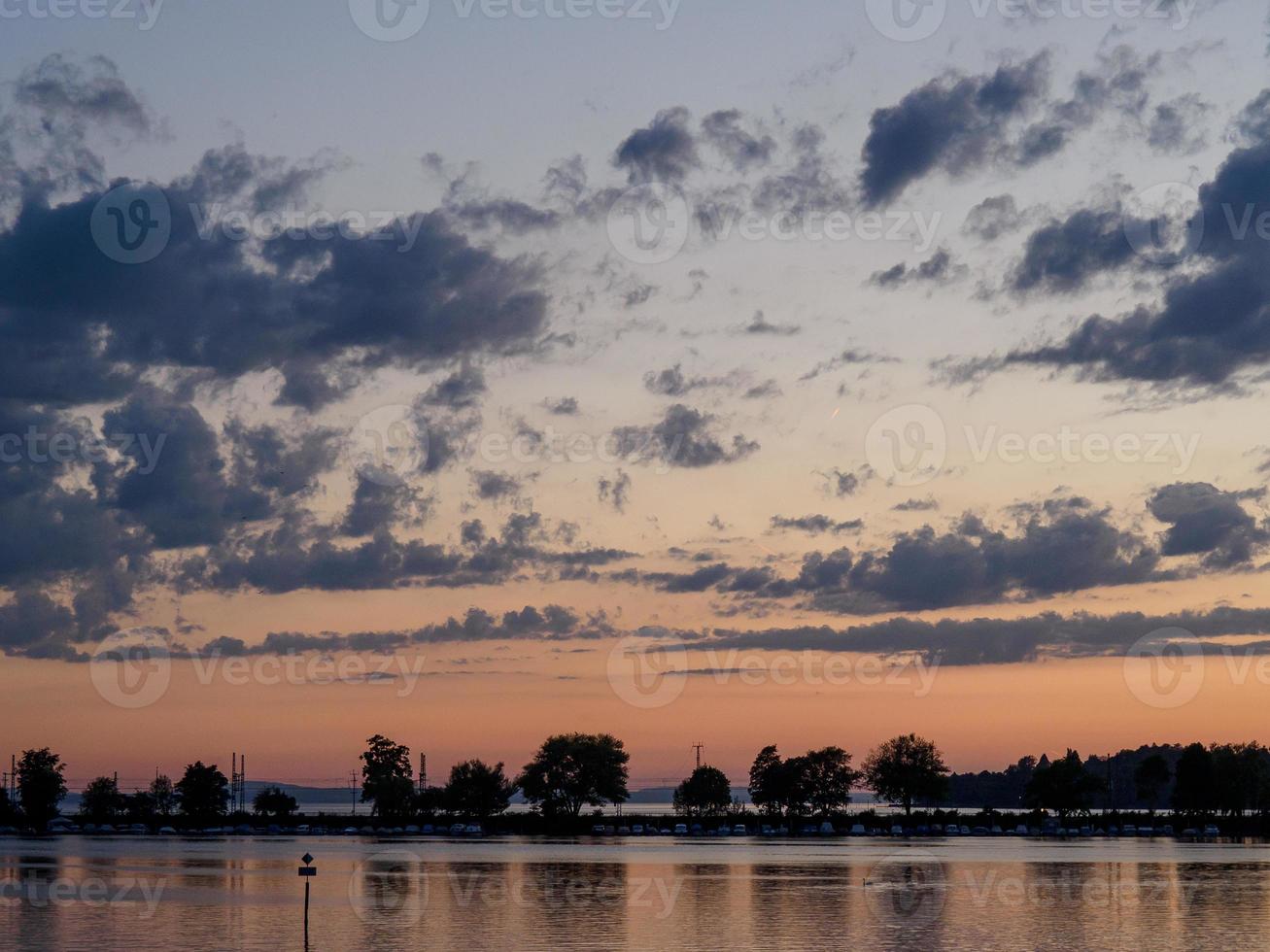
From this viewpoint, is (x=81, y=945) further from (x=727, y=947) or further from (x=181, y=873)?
(x=181, y=873)

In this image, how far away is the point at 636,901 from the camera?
7819cm

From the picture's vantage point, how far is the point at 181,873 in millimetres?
106500

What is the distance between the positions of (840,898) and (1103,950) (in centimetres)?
2474

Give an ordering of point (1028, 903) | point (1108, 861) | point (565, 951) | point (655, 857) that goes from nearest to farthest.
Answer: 1. point (565, 951)
2. point (1028, 903)
3. point (1108, 861)
4. point (655, 857)

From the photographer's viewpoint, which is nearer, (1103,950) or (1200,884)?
(1103,950)

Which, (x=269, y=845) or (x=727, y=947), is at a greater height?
(x=727, y=947)

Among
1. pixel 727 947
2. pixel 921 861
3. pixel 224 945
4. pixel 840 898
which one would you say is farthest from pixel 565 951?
pixel 921 861

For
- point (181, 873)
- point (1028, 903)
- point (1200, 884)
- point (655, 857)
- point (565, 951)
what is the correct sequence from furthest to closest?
point (655, 857)
point (181, 873)
point (1200, 884)
point (1028, 903)
point (565, 951)

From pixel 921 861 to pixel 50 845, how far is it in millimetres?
104470

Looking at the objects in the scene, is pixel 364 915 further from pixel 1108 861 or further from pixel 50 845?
pixel 50 845

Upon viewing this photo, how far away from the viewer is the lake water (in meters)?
61.1

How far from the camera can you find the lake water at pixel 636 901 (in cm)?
6109

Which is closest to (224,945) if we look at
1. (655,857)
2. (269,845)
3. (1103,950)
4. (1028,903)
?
(1103,950)

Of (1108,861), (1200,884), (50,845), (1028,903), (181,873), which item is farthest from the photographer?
(50,845)
